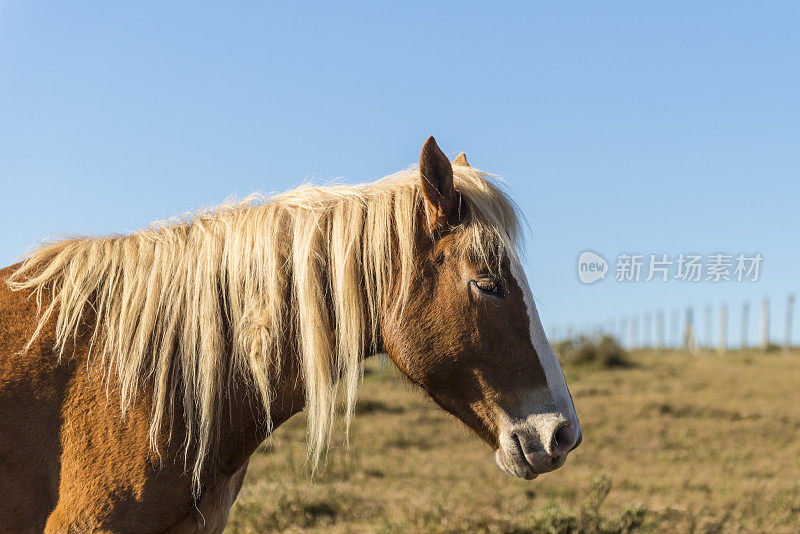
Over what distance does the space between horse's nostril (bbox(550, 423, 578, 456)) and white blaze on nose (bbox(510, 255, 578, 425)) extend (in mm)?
36

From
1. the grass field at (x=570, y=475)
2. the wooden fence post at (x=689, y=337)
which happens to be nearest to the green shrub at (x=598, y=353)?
the grass field at (x=570, y=475)

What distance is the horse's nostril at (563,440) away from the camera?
2.30m

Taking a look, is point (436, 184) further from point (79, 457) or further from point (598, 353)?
point (598, 353)

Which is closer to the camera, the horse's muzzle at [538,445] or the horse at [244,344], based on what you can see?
the horse at [244,344]

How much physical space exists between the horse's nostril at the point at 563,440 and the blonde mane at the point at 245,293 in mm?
665

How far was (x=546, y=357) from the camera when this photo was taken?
2.38m

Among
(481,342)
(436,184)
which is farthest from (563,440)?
(436,184)

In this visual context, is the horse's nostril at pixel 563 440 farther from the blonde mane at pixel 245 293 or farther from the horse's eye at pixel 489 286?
the blonde mane at pixel 245 293

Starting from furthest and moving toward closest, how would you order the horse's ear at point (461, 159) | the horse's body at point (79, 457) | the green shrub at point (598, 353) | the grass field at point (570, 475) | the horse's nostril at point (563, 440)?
the green shrub at point (598, 353) → the grass field at point (570, 475) → the horse's ear at point (461, 159) → the horse's nostril at point (563, 440) → the horse's body at point (79, 457)

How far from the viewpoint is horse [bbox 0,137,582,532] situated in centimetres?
218

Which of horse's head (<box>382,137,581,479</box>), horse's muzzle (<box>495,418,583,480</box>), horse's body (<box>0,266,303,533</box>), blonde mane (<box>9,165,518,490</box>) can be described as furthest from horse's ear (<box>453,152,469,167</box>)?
horse's body (<box>0,266,303,533</box>)

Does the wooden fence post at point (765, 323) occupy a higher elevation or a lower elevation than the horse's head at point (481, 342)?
lower

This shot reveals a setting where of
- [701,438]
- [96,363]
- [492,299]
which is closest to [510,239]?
[492,299]

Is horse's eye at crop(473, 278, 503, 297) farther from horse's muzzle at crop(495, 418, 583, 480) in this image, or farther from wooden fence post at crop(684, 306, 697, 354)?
wooden fence post at crop(684, 306, 697, 354)
